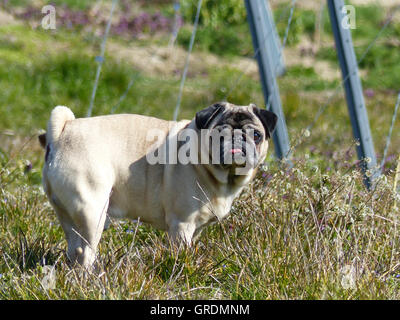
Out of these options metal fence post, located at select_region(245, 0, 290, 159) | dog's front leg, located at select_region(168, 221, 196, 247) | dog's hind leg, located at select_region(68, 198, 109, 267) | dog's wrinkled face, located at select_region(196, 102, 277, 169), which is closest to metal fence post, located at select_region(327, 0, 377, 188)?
metal fence post, located at select_region(245, 0, 290, 159)

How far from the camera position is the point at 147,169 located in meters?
4.16

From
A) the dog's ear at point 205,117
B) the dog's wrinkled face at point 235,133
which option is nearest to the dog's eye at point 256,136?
the dog's wrinkled face at point 235,133

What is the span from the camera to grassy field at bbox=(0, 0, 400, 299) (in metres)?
3.67

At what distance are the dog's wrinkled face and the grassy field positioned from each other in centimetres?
42

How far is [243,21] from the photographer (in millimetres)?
14828

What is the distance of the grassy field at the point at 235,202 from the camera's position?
3.67 meters

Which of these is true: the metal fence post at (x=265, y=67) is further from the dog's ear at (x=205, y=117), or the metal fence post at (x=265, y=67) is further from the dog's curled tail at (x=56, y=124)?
the dog's curled tail at (x=56, y=124)

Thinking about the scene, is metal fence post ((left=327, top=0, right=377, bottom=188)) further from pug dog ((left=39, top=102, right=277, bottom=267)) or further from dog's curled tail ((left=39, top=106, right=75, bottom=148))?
dog's curled tail ((left=39, top=106, right=75, bottom=148))

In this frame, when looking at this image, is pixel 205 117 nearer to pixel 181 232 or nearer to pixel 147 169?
pixel 147 169

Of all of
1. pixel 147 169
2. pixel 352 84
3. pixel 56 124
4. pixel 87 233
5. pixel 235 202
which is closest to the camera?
pixel 87 233

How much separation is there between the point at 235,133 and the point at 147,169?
0.59 m

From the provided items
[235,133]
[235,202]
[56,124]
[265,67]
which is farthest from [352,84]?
[56,124]
